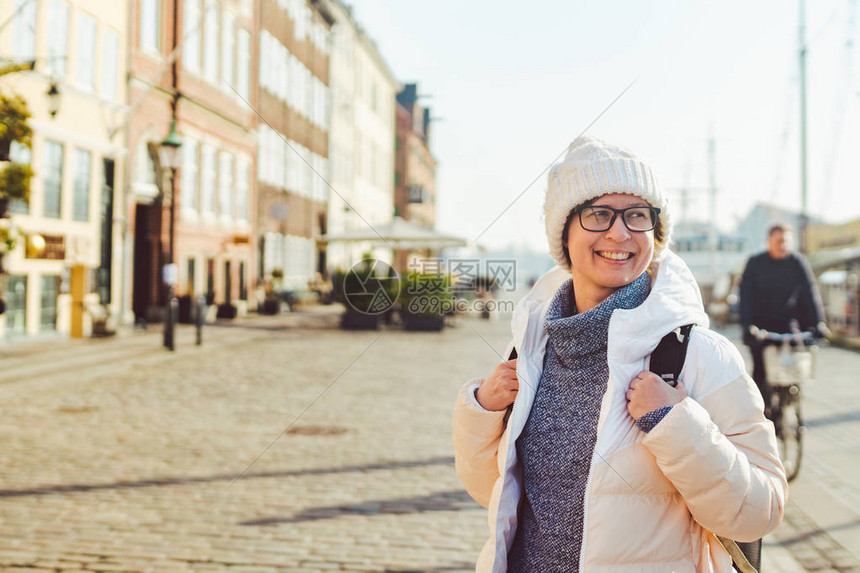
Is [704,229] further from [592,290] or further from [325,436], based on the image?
[592,290]

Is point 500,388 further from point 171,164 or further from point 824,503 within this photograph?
point 171,164

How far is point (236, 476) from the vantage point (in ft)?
20.1

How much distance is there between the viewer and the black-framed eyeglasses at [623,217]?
197cm

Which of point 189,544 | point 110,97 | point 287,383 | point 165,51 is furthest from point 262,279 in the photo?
point 189,544

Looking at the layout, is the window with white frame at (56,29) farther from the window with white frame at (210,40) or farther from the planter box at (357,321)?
the planter box at (357,321)

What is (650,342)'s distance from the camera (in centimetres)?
178

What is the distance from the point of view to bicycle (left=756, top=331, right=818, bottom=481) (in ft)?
20.5

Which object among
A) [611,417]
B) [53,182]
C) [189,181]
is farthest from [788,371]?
[189,181]

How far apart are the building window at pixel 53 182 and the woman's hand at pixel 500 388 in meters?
12.5

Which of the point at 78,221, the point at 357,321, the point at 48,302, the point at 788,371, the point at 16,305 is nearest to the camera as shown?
the point at 788,371

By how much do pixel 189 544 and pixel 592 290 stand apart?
328cm

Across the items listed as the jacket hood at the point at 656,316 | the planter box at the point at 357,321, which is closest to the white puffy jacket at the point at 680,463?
the jacket hood at the point at 656,316

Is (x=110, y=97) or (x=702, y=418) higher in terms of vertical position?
(x=110, y=97)

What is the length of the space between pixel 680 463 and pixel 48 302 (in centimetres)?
1622
